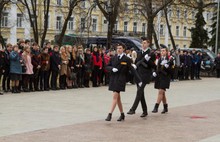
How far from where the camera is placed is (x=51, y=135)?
10.7m

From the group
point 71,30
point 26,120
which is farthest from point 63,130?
point 71,30

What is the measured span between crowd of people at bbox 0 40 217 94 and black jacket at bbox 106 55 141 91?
422 cm

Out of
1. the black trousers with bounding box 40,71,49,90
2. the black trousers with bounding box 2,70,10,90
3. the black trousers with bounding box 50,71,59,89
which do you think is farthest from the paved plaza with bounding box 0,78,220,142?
the black trousers with bounding box 50,71,59,89

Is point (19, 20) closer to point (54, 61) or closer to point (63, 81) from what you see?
point (63, 81)

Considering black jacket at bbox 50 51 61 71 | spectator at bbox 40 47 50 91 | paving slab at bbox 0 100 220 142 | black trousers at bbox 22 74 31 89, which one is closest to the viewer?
paving slab at bbox 0 100 220 142

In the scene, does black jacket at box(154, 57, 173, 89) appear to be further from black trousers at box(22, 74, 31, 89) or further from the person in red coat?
the person in red coat

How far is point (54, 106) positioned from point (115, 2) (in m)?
17.9

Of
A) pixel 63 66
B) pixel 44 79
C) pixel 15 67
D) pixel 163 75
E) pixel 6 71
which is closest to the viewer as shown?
pixel 163 75

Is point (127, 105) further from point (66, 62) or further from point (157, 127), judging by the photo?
point (66, 62)

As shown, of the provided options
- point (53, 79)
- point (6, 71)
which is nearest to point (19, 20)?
point (53, 79)

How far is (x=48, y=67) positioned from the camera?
2155 centimetres

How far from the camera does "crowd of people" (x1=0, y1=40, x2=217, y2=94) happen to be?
19.9 m

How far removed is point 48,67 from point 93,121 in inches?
356

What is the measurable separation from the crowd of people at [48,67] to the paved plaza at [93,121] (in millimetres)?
1167
